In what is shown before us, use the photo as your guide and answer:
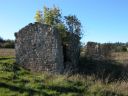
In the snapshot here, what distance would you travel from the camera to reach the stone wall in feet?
72.3

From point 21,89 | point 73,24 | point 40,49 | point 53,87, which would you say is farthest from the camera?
point 73,24

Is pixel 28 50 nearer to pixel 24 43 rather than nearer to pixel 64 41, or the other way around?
pixel 24 43

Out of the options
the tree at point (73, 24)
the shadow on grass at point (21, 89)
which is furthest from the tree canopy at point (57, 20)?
the shadow on grass at point (21, 89)

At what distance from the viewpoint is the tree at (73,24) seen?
29422 mm

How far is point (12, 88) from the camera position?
14.4 meters

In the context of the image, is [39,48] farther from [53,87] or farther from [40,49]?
[53,87]

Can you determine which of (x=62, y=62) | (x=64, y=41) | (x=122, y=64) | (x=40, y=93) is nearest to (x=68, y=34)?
(x=64, y=41)

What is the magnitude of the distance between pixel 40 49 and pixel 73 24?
8009mm

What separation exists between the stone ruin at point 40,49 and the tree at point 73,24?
5881 mm

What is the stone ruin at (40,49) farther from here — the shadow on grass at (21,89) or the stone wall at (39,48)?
the shadow on grass at (21,89)

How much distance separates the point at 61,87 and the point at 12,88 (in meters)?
2.16

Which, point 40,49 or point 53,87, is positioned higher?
point 40,49

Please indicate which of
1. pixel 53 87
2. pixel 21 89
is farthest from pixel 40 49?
pixel 21 89

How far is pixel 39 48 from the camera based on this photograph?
74.1 ft
